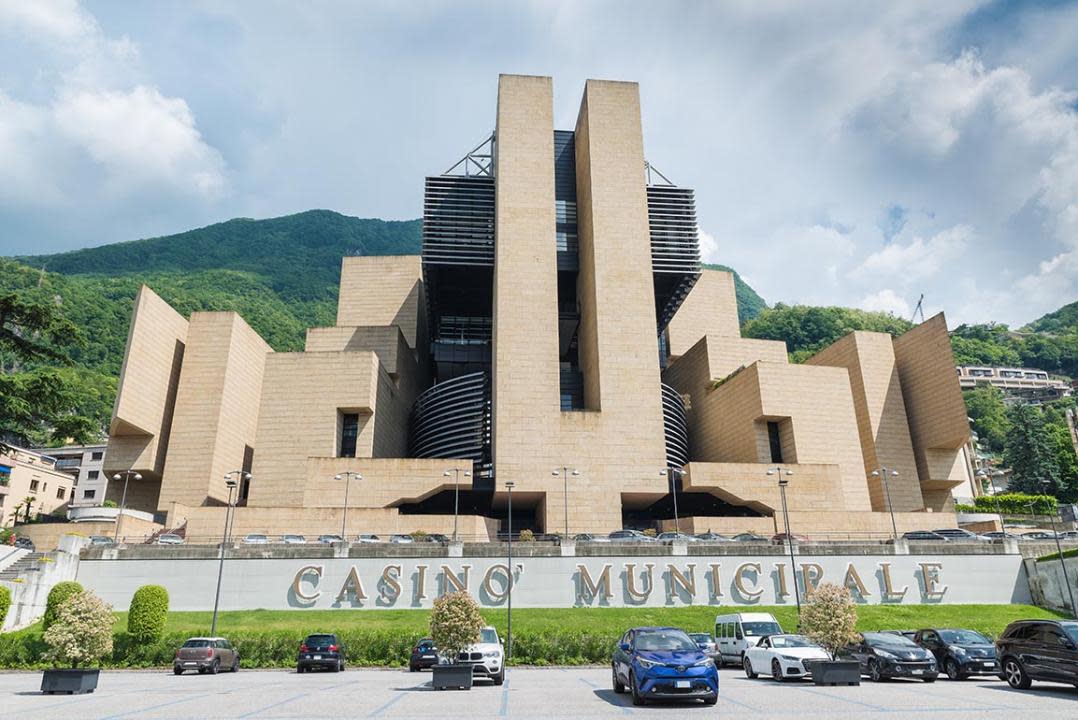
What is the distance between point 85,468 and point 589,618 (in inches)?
4354

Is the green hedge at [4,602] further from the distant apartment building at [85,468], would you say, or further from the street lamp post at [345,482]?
the distant apartment building at [85,468]

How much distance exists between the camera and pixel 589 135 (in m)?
70.1

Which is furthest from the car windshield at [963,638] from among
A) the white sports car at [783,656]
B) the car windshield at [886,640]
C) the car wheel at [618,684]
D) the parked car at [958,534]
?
the parked car at [958,534]

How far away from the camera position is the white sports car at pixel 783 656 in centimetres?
1856

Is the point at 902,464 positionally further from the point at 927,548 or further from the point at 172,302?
the point at 172,302

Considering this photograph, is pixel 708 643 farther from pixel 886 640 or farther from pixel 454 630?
pixel 454 630

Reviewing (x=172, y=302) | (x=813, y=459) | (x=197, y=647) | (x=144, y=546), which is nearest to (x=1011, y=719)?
(x=197, y=647)

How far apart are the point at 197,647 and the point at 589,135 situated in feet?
193

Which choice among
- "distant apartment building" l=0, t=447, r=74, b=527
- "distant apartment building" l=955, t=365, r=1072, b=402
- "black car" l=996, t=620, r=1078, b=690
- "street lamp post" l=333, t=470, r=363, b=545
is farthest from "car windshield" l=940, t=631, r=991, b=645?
"distant apartment building" l=955, t=365, r=1072, b=402

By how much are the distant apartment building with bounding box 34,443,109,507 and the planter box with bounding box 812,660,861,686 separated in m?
122

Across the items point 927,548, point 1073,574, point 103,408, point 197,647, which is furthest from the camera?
point 103,408

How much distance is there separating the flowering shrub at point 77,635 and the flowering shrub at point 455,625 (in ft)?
28.3

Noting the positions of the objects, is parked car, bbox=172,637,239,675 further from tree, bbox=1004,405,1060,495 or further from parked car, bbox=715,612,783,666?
tree, bbox=1004,405,1060,495

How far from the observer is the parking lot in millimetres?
12195
